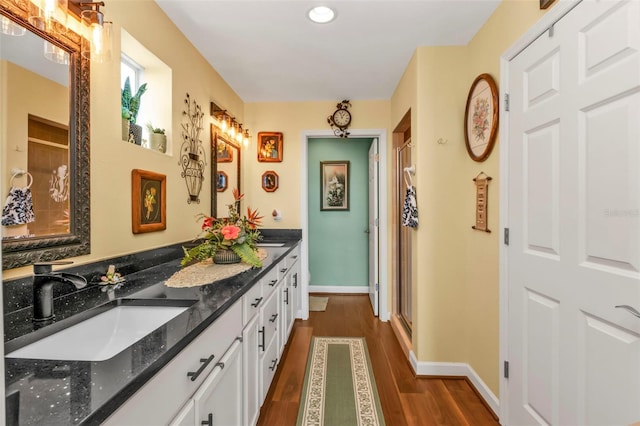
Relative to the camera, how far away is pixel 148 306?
123 cm

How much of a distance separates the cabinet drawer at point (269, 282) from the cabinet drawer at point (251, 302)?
8cm

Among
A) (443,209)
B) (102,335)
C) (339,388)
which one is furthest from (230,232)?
(443,209)

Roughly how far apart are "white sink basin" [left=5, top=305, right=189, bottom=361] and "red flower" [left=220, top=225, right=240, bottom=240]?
27.3 inches

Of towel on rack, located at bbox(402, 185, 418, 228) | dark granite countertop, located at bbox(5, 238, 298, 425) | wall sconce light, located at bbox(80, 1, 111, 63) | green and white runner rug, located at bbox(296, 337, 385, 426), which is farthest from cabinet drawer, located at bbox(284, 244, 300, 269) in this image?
wall sconce light, located at bbox(80, 1, 111, 63)

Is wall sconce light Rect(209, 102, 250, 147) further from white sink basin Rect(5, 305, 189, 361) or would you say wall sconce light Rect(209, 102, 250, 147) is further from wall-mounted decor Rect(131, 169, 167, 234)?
white sink basin Rect(5, 305, 189, 361)

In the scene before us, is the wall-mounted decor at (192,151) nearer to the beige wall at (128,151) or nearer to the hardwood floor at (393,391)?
the beige wall at (128,151)

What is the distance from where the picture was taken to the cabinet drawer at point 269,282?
75.8 inches

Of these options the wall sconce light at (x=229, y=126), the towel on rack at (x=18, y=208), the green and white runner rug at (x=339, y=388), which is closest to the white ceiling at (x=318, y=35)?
the wall sconce light at (x=229, y=126)

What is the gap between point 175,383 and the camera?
0.91 metres

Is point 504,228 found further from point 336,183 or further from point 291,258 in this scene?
point 336,183

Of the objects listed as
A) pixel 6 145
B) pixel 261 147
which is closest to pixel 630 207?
pixel 6 145

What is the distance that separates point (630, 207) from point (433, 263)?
53.3 inches

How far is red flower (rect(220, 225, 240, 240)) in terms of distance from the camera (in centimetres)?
188

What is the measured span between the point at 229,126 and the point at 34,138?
1.88 metres
